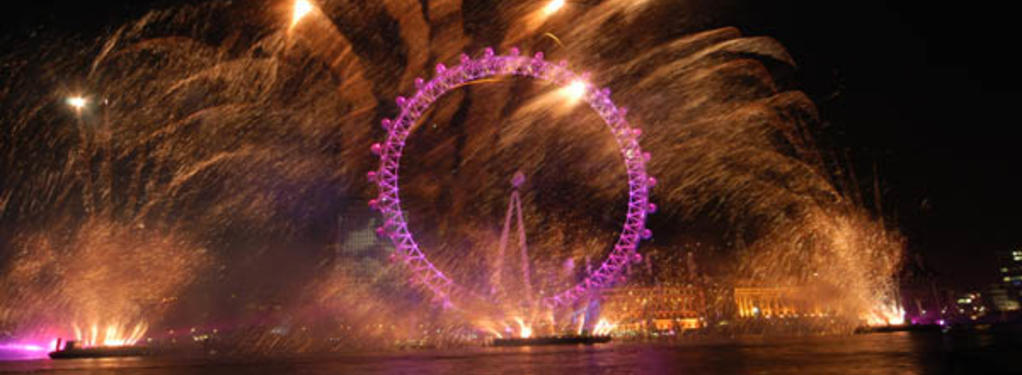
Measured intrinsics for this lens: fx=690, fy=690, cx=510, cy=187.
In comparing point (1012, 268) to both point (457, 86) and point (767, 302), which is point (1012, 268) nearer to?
point (767, 302)

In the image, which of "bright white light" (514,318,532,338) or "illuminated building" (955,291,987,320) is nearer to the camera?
"bright white light" (514,318,532,338)

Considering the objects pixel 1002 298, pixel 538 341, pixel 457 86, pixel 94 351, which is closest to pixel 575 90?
pixel 457 86

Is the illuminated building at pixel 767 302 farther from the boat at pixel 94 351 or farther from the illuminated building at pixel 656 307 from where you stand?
the boat at pixel 94 351

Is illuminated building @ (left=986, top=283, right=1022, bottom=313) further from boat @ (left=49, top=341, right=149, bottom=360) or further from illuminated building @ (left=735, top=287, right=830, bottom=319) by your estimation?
boat @ (left=49, top=341, right=149, bottom=360)

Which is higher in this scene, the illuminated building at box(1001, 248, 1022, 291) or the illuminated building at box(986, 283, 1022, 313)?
the illuminated building at box(1001, 248, 1022, 291)

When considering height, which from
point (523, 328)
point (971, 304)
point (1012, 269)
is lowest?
point (523, 328)

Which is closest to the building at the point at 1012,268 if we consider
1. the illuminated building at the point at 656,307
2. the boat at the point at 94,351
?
the illuminated building at the point at 656,307

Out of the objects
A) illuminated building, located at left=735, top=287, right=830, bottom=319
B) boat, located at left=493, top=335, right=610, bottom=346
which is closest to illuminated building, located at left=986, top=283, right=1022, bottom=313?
illuminated building, located at left=735, top=287, right=830, bottom=319
